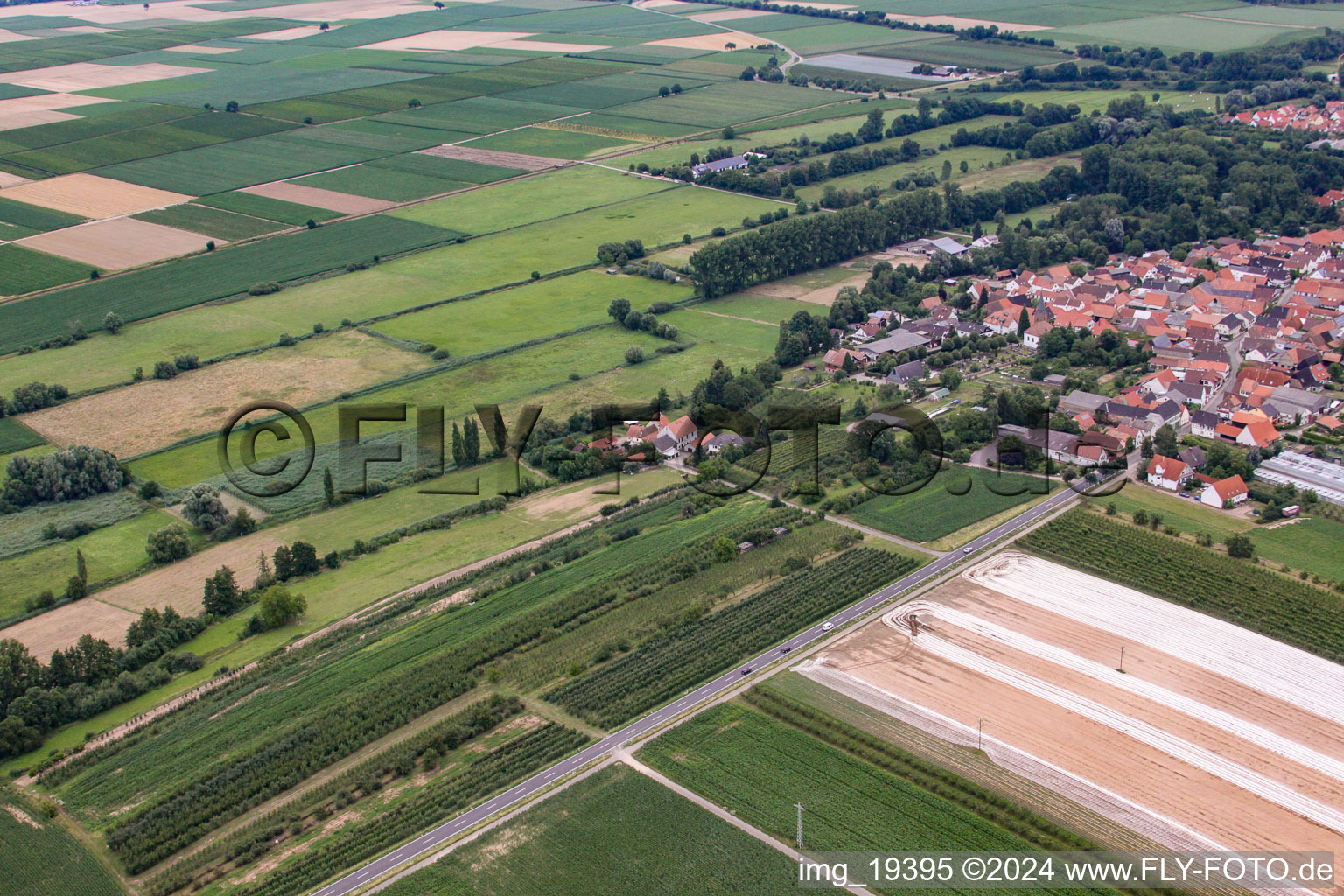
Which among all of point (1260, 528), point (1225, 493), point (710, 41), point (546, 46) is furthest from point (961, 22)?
point (1260, 528)

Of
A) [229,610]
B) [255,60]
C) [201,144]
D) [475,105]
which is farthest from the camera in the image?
[255,60]

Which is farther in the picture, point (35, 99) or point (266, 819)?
→ point (35, 99)

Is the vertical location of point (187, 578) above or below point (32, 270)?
below

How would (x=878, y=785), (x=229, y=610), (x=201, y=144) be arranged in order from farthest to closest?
(x=201, y=144) < (x=229, y=610) < (x=878, y=785)

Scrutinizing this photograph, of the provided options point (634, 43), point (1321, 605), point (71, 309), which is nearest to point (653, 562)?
point (1321, 605)

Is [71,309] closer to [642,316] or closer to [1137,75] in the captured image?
[642,316]

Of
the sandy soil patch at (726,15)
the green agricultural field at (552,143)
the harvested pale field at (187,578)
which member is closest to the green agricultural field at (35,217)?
the green agricultural field at (552,143)

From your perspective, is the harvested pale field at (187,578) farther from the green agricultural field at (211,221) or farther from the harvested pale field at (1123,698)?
the green agricultural field at (211,221)

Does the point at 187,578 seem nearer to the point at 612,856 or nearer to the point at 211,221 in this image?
the point at 612,856
